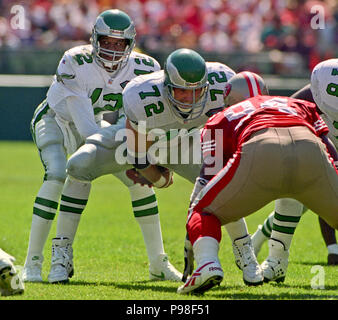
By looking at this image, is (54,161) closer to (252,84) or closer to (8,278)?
(8,278)

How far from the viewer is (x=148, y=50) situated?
16.5m

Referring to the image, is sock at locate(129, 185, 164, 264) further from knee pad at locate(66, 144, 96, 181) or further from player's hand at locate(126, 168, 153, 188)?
knee pad at locate(66, 144, 96, 181)

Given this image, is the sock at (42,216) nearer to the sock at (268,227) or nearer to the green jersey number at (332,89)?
the sock at (268,227)

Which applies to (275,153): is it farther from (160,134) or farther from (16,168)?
(16,168)

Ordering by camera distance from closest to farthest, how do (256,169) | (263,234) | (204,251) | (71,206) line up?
(256,169), (204,251), (71,206), (263,234)

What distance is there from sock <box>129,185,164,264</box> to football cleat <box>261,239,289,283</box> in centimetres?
95

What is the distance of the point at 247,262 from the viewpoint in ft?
17.4

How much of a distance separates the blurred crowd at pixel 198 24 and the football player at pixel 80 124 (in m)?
10.6

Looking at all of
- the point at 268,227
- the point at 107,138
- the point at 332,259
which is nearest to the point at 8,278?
the point at 107,138

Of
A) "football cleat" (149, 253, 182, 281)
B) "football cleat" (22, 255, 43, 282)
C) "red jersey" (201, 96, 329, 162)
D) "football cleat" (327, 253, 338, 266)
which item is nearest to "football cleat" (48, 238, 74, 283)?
"football cleat" (22, 255, 43, 282)

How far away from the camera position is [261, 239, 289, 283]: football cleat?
17.8 feet

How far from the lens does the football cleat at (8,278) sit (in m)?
4.41

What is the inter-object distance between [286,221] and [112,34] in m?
1.88

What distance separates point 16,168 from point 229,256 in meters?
7.74
